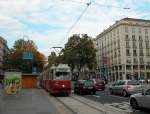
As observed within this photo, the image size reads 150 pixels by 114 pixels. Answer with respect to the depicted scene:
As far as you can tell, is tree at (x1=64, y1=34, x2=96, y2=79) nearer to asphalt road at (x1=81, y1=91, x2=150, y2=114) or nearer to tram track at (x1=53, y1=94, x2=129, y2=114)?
asphalt road at (x1=81, y1=91, x2=150, y2=114)

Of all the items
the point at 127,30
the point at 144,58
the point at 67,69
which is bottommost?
the point at 67,69

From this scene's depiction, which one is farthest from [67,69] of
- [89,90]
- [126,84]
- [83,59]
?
[83,59]

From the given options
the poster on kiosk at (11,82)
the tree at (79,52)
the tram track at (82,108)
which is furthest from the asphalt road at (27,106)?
the tree at (79,52)

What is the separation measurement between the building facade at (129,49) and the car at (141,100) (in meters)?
82.0

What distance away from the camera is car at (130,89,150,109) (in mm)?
15242

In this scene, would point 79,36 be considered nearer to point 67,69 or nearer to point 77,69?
point 77,69

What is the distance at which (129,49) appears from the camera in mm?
105312

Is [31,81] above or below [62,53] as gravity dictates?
below

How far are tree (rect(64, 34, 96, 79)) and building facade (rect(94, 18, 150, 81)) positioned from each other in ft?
34.2

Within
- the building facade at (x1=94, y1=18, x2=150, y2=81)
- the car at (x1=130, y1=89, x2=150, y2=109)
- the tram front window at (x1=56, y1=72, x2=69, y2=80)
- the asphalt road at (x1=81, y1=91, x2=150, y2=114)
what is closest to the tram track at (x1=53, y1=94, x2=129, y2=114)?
the asphalt road at (x1=81, y1=91, x2=150, y2=114)

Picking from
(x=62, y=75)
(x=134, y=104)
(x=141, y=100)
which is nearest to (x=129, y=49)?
(x=62, y=75)

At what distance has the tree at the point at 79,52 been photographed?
9481cm

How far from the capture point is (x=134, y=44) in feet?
352

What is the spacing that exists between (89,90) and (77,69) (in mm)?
65661
